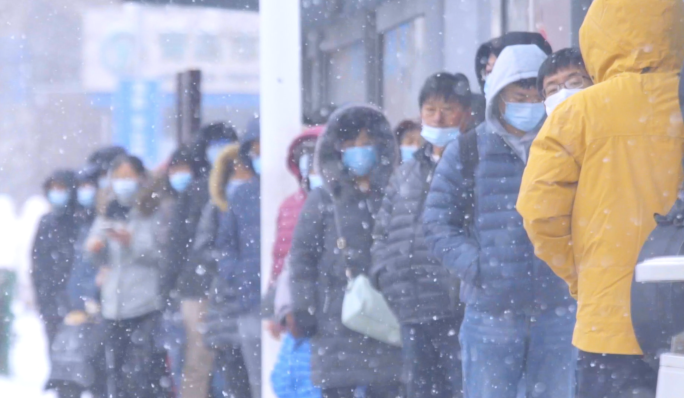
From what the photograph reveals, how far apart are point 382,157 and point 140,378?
232 centimetres

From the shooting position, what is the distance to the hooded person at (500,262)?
13.3ft

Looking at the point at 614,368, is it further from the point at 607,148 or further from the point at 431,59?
the point at 431,59

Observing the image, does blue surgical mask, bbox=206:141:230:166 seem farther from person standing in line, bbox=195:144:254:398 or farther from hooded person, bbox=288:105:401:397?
hooded person, bbox=288:105:401:397

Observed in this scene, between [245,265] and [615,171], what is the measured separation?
310 centimetres

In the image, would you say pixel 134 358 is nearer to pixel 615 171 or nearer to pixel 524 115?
pixel 524 115

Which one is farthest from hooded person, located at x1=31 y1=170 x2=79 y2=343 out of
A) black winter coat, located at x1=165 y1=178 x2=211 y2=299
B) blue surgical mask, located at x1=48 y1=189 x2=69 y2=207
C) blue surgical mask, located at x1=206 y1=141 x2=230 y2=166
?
blue surgical mask, located at x1=206 y1=141 x2=230 y2=166

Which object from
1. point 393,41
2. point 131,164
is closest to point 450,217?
point 131,164

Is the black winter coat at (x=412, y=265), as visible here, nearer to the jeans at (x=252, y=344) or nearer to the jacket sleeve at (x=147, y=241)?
the jeans at (x=252, y=344)

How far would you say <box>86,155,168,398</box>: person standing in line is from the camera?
21.1 ft

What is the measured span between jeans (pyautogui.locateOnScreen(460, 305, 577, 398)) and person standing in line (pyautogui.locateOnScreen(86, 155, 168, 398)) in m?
2.82

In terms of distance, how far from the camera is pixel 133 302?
643 cm

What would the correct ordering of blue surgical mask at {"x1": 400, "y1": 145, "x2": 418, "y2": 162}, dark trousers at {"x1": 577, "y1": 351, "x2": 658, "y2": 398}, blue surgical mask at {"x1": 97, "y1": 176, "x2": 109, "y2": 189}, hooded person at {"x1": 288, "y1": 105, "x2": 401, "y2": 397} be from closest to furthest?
dark trousers at {"x1": 577, "y1": 351, "x2": 658, "y2": 398}, hooded person at {"x1": 288, "y1": 105, "x2": 401, "y2": 397}, blue surgical mask at {"x1": 400, "y1": 145, "x2": 418, "y2": 162}, blue surgical mask at {"x1": 97, "y1": 176, "x2": 109, "y2": 189}

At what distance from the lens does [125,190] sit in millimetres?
6719

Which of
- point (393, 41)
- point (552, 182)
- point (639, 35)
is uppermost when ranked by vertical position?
point (393, 41)
